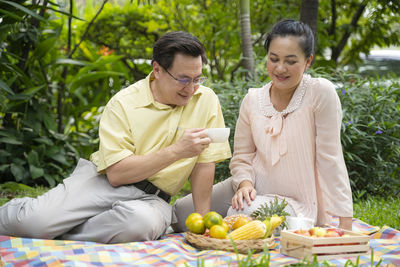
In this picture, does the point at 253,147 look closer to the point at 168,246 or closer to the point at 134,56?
the point at 168,246

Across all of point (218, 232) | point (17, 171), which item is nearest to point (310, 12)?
point (218, 232)

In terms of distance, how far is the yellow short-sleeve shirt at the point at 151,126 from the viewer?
11.7 ft

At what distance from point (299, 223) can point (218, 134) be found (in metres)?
0.81

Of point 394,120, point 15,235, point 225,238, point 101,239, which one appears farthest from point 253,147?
point 394,120

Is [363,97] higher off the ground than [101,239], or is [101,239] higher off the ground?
[363,97]

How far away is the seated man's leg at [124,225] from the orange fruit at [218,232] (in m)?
0.46

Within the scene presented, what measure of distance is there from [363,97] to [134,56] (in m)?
4.25

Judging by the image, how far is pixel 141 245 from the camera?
3.26 meters

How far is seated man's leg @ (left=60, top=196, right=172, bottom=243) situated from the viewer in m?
3.35

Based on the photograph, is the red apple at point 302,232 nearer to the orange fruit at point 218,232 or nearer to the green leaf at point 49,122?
the orange fruit at point 218,232

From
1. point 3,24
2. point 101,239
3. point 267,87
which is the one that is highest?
point 3,24

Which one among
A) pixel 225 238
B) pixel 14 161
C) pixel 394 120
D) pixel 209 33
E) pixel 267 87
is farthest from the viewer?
pixel 209 33

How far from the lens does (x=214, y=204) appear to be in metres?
4.07

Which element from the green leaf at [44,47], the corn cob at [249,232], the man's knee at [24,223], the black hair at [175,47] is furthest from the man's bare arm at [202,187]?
the green leaf at [44,47]
